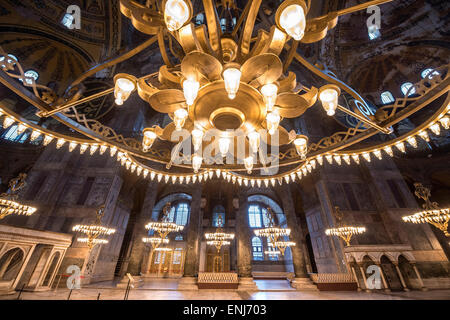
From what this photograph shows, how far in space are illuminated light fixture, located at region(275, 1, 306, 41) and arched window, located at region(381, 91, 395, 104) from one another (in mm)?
18688

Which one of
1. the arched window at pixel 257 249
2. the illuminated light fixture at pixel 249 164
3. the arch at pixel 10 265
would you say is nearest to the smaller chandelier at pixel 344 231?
the illuminated light fixture at pixel 249 164

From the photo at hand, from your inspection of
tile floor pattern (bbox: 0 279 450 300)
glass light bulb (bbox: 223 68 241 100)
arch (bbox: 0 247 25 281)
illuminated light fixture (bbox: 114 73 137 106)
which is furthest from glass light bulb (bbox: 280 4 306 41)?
arch (bbox: 0 247 25 281)

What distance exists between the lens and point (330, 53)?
42.1ft

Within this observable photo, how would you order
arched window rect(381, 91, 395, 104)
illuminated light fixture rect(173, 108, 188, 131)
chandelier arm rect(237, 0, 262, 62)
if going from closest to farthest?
chandelier arm rect(237, 0, 262, 62), illuminated light fixture rect(173, 108, 188, 131), arched window rect(381, 91, 395, 104)

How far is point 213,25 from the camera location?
2432 mm

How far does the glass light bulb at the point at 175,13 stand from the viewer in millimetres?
1764

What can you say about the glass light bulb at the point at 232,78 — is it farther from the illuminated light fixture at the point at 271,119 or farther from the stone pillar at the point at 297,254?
the stone pillar at the point at 297,254

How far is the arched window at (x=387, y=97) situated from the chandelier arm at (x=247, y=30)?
18374 mm

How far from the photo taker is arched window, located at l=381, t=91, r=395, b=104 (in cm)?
1511

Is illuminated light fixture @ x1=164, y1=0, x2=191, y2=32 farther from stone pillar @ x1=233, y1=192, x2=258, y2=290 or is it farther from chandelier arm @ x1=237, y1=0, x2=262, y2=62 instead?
stone pillar @ x1=233, y1=192, x2=258, y2=290

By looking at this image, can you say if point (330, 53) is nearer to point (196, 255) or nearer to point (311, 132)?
point (311, 132)

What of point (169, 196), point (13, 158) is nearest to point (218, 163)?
point (169, 196)
